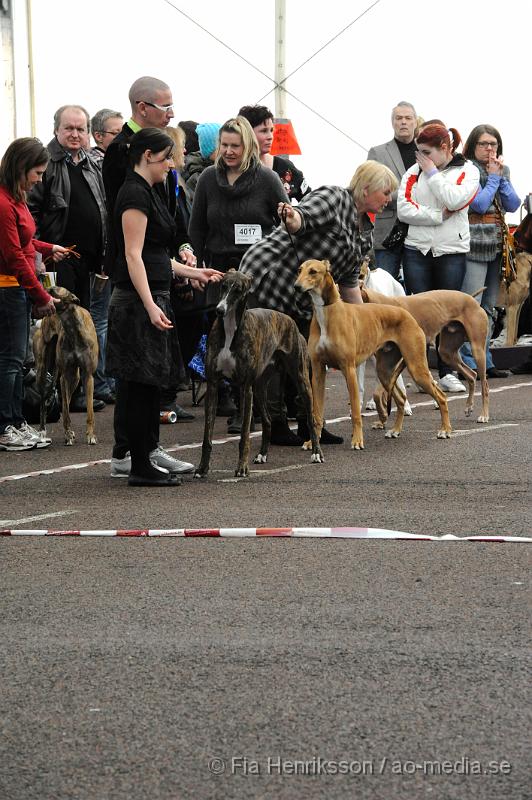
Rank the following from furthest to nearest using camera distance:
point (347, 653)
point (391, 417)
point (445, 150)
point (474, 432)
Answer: point (445, 150), point (391, 417), point (474, 432), point (347, 653)

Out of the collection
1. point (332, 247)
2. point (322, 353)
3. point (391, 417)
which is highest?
point (332, 247)

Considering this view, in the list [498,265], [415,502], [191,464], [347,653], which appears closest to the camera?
[347,653]

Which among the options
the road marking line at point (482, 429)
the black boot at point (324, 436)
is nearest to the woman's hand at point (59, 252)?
the black boot at point (324, 436)

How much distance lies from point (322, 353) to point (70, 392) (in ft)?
6.67

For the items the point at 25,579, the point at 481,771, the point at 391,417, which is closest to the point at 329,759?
the point at 481,771

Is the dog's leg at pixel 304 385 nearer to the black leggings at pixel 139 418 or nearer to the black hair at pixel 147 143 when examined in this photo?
the black leggings at pixel 139 418

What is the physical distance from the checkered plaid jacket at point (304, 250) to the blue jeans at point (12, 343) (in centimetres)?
155

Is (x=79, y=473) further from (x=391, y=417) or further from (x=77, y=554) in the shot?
(x=391, y=417)

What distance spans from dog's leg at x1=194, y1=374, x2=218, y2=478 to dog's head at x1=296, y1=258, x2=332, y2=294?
3.91 ft

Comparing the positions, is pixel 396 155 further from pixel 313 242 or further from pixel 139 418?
pixel 139 418

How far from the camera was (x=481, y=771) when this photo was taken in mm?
3631

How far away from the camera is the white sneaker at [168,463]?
850 centimetres

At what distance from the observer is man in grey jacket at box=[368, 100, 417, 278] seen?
14.3 meters

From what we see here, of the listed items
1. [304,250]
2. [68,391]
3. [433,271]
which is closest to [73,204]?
[68,391]
